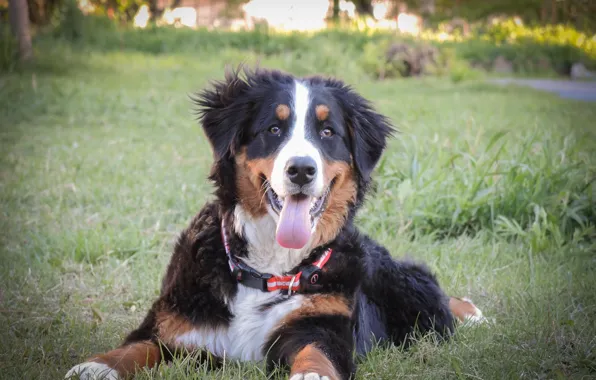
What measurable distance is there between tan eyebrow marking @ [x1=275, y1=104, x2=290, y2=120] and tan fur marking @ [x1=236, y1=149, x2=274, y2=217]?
230 millimetres

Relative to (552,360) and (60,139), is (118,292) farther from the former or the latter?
(60,139)

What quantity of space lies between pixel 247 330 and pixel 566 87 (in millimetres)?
17127

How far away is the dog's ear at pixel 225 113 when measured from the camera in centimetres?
344

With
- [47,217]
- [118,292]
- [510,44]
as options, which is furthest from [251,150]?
[510,44]

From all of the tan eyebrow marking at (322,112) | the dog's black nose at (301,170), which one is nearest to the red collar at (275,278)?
the dog's black nose at (301,170)

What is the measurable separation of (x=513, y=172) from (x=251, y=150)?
3145 mm

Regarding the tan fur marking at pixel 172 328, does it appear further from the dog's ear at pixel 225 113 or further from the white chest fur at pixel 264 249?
the dog's ear at pixel 225 113

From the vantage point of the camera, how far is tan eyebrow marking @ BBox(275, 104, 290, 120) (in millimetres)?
3369

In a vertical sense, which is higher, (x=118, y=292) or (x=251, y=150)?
(x=251, y=150)

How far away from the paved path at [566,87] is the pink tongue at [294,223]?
13747mm

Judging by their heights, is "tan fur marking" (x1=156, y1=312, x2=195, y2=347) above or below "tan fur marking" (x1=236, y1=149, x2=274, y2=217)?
below

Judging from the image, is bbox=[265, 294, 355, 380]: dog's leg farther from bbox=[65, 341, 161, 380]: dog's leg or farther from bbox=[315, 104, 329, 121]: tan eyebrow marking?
bbox=[315, 104, 329, 121]: tan eyebrow marking

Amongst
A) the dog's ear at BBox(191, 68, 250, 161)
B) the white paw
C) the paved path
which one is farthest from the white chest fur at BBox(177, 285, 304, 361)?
the paved path

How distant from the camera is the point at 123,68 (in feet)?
52.7
